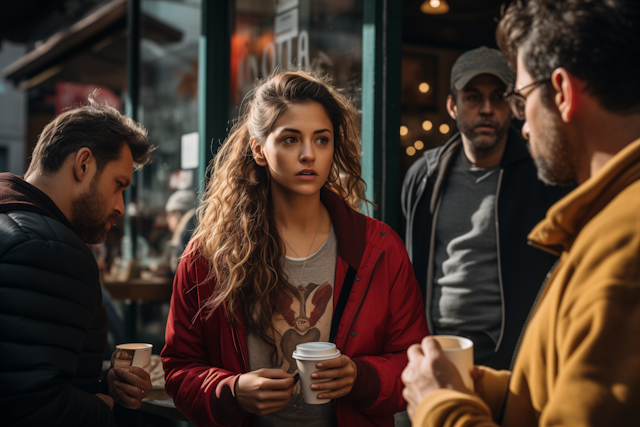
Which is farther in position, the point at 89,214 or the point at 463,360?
the point at 89,214

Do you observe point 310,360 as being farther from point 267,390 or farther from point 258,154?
point 258,154

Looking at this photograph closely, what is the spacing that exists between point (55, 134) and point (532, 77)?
1.56 metres

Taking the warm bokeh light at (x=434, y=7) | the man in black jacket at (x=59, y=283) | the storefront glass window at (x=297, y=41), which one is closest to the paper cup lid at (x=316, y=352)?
the man in black jacket at (x=59, y=283)

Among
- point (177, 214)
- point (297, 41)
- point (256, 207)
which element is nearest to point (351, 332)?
point (256, 207)

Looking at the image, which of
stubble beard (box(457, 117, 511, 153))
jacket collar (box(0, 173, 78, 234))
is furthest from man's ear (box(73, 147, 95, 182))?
stubble beard (box(457, 117, 511, 153))

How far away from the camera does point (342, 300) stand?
1.98 metres

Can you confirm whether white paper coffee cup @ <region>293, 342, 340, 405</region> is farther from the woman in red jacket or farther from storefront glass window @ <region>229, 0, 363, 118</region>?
storefront glass window @ <region>229, 0, 363, 118</region>

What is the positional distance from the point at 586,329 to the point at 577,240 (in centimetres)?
20

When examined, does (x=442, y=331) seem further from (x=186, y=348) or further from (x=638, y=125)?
(x=638, y=125)

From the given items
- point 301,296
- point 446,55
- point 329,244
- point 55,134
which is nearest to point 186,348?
point 301,296

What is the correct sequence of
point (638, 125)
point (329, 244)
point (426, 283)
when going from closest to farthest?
point (638, 125), point (329, 244), point (426, 283)

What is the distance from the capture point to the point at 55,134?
1920 millimetres

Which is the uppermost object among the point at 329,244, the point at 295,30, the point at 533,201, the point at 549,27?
the point at 295,30

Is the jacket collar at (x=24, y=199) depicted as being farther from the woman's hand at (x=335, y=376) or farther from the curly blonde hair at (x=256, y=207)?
the woman's hand at (x=335, y=376)
